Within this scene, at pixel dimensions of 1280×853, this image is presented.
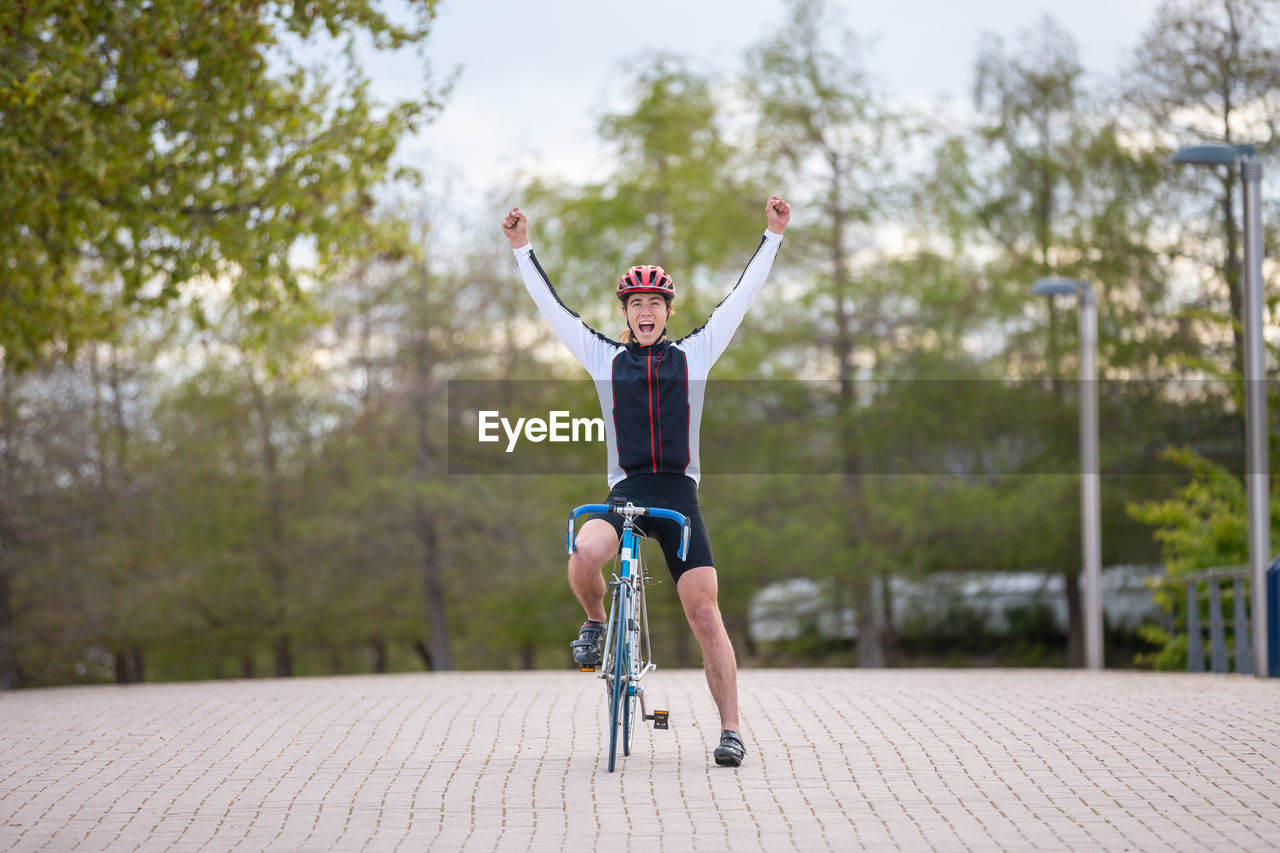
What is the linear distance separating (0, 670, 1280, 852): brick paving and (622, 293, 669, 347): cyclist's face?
2055 mm

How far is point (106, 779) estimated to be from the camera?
714cm

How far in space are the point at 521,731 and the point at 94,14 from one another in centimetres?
886

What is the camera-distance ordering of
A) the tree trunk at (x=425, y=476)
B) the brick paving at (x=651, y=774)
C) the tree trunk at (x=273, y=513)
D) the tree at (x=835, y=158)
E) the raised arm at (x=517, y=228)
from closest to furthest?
the brick paving at (x=651, y=774) < the raised arm at (x=517, y=228) < the tree at (x=835, y=158) < the tree trunk at (x=425, y=476) < the tree trunk at (x=273, y=513)

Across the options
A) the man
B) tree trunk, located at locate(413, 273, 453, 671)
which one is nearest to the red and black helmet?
the man

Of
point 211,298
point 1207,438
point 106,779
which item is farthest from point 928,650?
point 106,779

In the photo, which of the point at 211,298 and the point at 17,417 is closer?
the point at 17,417

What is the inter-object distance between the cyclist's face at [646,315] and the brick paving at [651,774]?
6.74 feet

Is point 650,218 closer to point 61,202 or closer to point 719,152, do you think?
point 719,152

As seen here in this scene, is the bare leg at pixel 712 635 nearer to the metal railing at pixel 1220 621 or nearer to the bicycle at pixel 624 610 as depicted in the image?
the bicycle at pixel 624 610

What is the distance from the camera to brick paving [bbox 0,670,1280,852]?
5.70 metres

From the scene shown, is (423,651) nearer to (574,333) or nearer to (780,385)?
(780,385)

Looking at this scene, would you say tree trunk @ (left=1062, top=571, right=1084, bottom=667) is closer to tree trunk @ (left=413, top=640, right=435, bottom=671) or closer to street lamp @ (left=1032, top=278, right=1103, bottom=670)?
street lamp @ (left=1032, top=278, right=1103, bottom=670)

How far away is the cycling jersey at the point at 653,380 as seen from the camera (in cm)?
702

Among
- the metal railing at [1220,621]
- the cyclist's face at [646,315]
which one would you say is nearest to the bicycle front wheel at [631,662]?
the cyclist's face at [646,315]
